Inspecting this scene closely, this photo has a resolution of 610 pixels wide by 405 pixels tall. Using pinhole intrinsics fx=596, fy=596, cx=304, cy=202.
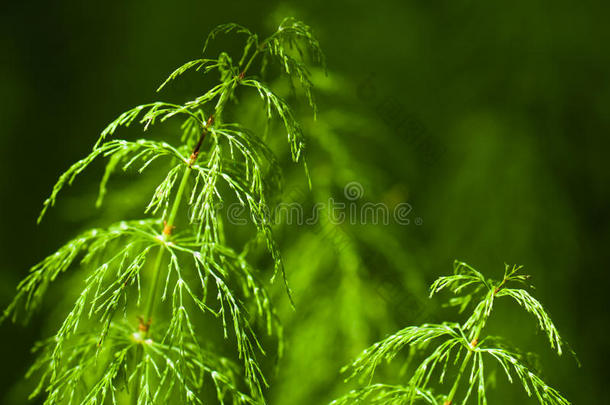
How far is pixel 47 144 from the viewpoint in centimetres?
140

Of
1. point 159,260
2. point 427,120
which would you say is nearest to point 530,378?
point 159,260

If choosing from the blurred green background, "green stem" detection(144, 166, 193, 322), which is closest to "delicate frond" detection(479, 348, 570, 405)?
"green stem" detection(144, 166, 193, 322)

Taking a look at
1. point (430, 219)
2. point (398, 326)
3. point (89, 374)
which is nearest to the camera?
point (89, 374)

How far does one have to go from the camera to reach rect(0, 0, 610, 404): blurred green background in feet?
4.00

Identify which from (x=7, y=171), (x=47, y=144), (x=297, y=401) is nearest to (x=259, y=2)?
(x=47, y=144)

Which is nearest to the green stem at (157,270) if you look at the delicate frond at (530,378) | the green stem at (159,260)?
the green stem at (159,260)

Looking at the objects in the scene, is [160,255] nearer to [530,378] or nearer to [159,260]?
[159,260]

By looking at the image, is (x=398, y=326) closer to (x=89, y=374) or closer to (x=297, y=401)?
(x=297, y=401)

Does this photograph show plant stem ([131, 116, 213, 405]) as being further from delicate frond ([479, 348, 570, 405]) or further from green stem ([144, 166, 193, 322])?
delicate frond ([479, 348, 570, 405])

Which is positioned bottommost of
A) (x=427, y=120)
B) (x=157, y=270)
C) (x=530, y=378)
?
(x=530, y=378)

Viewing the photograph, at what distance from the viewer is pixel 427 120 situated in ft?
4.44

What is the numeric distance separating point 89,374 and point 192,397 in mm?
435

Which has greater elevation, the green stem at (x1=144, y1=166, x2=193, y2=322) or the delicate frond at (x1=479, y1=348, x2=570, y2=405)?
the green stem at (x1=144, y1=166, x2=193, y2=322)

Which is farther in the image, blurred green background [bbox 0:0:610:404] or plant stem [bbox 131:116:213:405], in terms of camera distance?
blurred green background [bbox 0:0:610:404]
